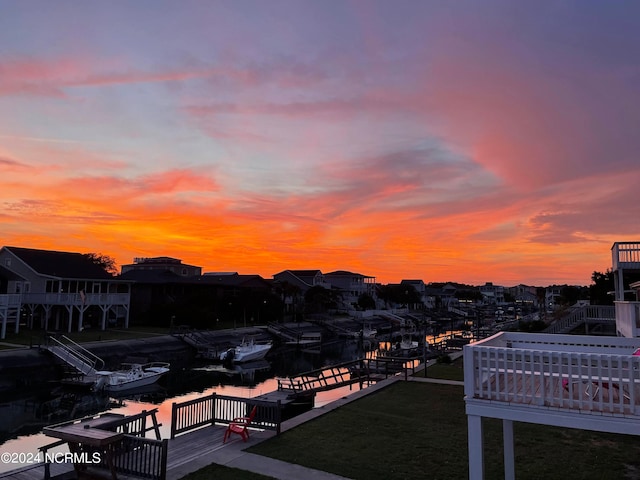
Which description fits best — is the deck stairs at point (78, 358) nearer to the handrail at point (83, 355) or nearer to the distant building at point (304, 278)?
the handrail at point (83, 355)

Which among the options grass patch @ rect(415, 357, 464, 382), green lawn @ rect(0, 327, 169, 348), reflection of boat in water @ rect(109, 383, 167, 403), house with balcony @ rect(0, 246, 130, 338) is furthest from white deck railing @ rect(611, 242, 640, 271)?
house with balcony @ rect(0, 246, 130, 338)

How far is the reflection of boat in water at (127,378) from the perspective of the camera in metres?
31.3

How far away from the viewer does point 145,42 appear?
21.5 meters

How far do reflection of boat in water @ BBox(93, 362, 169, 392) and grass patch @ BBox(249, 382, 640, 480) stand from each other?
2018cm

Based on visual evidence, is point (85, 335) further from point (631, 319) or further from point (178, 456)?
point (631, 319)

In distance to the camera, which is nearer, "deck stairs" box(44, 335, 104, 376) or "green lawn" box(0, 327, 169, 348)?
"deck stairs" box(44, 335, 104, 376)

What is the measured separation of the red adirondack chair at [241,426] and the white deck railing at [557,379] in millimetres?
7757

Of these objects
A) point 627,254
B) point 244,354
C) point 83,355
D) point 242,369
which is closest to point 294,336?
point 244,354

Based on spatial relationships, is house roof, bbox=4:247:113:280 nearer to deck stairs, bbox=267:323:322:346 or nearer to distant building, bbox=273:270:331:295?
deck stairs, bbox=267:323:322:346

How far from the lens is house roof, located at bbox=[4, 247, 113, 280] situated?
51.6 meters

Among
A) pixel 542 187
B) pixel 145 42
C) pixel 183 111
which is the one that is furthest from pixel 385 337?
pixel 145 42

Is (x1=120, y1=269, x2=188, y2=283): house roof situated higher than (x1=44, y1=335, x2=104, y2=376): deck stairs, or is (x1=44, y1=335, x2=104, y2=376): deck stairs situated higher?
(x1=120, y1=269, x2=188, y2=283): house roof

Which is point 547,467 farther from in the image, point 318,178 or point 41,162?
point 41,162

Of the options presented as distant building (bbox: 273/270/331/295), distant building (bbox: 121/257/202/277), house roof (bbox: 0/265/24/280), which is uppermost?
distant building (bbox: 121/257/202/277)
